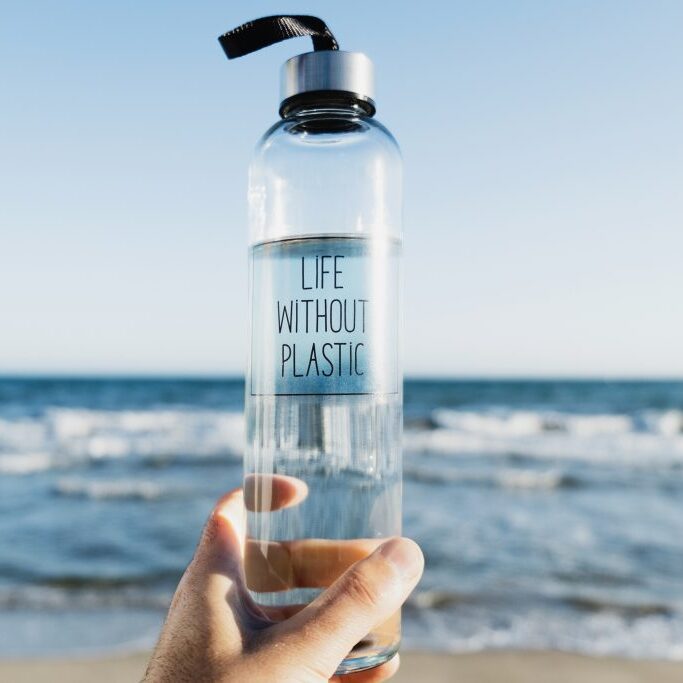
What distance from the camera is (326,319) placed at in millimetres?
1476

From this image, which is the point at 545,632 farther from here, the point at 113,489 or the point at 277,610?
the point at 113,489

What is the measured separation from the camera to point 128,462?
11773 mm

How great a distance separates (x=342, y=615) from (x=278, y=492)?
0.30 metres

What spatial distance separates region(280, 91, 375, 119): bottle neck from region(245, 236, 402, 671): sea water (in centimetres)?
27

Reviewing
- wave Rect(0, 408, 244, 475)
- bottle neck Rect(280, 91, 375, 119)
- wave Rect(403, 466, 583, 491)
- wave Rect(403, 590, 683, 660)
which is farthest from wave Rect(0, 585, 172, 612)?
wave Rect(0, 408, 244, 475)

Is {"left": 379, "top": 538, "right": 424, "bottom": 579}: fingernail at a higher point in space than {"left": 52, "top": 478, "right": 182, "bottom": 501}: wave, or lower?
higher

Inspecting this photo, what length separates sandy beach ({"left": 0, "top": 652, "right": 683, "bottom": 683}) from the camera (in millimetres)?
4266

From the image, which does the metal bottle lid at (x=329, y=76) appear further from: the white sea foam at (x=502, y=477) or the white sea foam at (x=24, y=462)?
the white sea foam at (x=24, y=462)

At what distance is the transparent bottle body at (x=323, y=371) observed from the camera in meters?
1.49

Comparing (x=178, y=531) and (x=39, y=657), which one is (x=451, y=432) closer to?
(x=178, y=531)

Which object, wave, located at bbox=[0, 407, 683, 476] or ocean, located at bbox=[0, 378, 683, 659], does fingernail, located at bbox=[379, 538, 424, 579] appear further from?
wave, located at bbox=[0, 407, 683, 476]

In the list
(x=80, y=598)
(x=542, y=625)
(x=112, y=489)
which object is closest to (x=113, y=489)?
(x=112, y=489)

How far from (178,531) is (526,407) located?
19790mm

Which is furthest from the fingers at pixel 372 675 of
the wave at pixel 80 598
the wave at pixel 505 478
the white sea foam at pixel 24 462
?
the white sea foam at pixel 24 462
